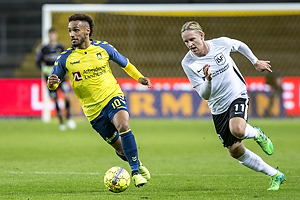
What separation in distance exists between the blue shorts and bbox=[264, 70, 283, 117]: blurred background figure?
1132 centimetres

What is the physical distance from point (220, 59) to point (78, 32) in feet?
5.21

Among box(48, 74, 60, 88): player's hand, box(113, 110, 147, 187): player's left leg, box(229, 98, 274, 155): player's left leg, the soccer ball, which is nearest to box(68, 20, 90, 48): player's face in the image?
box(48, 74, 60, 88): player's hand

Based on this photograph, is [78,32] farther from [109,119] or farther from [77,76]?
[109,119]

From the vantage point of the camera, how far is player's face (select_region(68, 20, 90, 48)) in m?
6.39

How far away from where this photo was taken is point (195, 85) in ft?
20.9

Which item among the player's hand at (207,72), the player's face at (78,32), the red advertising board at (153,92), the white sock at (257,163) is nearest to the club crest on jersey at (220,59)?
the player's hand at (207,72)

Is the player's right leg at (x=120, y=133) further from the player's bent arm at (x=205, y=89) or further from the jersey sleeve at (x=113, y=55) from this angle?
the player's bent arm at (x=205, y=89)

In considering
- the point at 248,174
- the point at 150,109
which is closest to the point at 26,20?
the point at 150,109

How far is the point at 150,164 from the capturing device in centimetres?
854

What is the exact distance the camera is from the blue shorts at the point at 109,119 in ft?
20.6

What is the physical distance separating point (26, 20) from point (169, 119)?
29.8ft

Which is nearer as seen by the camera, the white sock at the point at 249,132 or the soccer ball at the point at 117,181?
the soccer ball at the point at 117,181

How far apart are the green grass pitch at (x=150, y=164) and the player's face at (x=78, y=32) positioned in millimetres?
1582

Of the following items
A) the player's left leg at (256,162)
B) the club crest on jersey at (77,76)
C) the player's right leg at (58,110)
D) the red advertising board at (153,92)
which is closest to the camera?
the player's left leg at (256,162)
